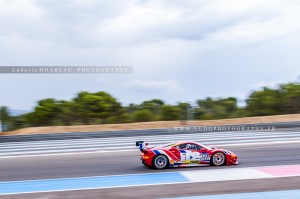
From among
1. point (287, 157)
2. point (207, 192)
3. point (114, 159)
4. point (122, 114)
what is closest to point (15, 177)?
point (114, 159)

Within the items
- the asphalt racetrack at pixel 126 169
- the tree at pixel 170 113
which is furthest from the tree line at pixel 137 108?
the asphalt racetrack at pixel 126 169

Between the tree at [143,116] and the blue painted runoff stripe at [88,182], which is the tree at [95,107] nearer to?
the tree at [143,116]

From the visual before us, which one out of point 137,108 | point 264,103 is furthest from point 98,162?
point 264,103

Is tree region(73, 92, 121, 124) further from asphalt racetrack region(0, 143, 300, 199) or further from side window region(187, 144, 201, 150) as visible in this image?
side window region(187, 144, 201, 150)

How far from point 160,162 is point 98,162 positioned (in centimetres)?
269

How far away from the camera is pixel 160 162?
10.2m

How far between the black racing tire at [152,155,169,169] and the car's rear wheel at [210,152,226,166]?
127 cm

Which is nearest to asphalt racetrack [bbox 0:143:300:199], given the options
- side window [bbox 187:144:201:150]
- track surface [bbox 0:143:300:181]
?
track surface [bbox 0:143:300:181]

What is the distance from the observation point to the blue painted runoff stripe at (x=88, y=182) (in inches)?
328

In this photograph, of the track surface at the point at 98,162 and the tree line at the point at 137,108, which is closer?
the track surface at the point at 98,162

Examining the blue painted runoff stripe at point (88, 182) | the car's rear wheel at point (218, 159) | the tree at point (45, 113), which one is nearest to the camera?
the blue painted runoff stripe at point (88, 182)

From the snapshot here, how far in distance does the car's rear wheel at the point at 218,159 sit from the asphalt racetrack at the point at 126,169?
15.2 inches

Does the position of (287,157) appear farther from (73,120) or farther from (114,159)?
(73,120)

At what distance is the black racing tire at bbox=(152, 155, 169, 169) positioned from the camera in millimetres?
10188
